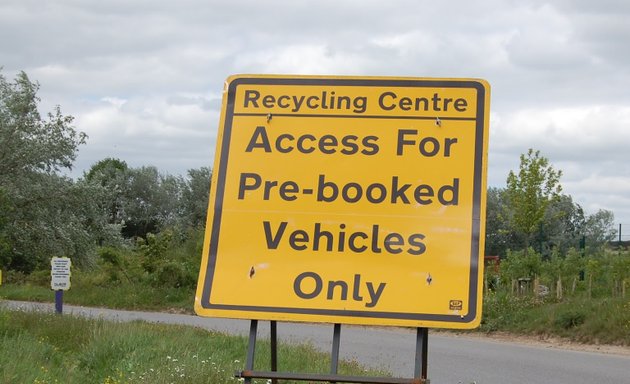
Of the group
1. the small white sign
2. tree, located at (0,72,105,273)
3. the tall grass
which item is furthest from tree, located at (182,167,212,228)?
the tall grass

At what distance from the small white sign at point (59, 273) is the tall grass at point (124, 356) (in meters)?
4.86

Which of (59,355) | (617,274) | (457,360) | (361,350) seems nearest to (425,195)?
(59,355)

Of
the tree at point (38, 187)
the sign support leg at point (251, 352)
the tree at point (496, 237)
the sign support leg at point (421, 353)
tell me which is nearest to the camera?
the sign support leg at point (421, 353)

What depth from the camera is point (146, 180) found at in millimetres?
66625

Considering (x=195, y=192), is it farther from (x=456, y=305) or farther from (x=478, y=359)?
(x=456, y=305)

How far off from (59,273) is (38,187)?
10.3 metres

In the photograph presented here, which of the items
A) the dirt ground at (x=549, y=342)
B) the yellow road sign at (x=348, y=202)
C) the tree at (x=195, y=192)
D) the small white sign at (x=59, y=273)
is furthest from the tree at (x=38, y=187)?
the tree at (x=195, y=192)

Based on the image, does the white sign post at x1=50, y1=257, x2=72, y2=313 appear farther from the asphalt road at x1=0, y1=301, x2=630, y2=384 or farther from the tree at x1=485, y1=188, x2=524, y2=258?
the tree at x1=485, y1=188, x2=524, y2=258

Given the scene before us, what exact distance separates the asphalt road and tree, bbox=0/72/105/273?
1131 centimetres

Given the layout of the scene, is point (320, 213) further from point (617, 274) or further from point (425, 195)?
point (617, 274)

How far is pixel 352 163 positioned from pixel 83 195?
2469 centimetres

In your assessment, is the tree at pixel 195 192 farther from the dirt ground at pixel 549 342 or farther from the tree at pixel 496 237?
the dirt ground at pixel 549 342

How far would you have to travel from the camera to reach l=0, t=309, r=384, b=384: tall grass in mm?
7359

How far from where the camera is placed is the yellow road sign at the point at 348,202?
4523mm
